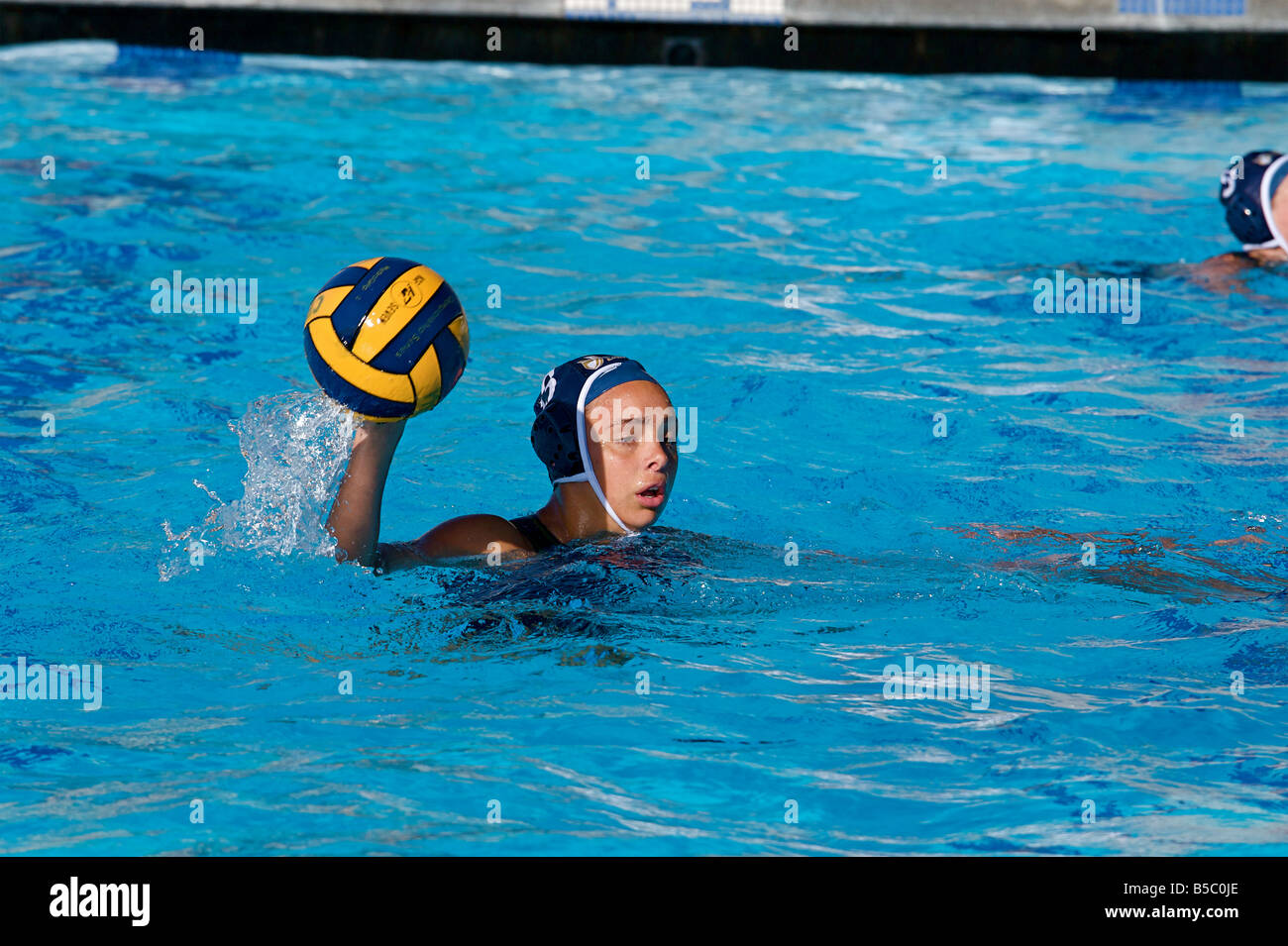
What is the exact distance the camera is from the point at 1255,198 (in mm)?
8766

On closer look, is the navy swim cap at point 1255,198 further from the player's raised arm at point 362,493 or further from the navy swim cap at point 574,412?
the player's raised arm at point 362,493

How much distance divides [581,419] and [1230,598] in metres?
2.11

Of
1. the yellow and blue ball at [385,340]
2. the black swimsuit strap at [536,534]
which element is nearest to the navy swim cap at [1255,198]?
the black swimsuit strap at [536,534]

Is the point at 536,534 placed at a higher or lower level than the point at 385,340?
lower

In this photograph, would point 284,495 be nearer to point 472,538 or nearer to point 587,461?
point 472,538

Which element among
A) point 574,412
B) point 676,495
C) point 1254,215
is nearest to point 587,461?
point 574,412

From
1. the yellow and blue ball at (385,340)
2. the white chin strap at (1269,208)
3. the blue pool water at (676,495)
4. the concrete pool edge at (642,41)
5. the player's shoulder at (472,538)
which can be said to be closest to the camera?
the blue pool water at (676,495)

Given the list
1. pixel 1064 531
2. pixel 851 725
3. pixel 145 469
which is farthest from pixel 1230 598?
pixel 145 469

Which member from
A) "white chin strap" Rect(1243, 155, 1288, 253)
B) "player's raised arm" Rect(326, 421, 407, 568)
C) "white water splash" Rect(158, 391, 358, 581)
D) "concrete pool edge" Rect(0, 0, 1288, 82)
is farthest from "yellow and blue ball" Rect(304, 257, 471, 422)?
"concrete pool edge" Rect(0, 0, 1288, 82)

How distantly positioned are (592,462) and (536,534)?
333 mm

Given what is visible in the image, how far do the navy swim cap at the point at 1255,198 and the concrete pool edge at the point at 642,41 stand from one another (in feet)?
18.4

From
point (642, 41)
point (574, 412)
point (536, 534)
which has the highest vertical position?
point (642, 41)

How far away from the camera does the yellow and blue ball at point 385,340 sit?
3.84 metres
